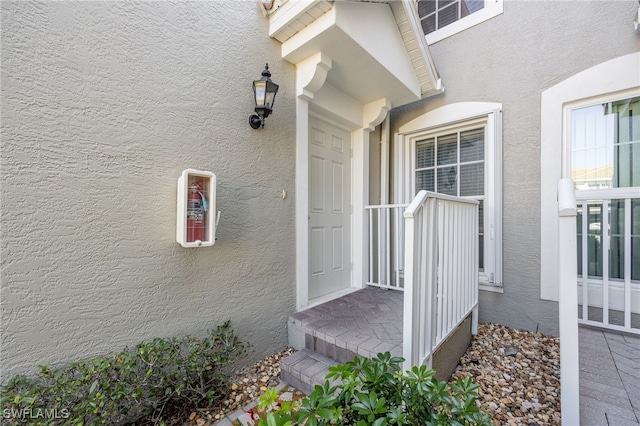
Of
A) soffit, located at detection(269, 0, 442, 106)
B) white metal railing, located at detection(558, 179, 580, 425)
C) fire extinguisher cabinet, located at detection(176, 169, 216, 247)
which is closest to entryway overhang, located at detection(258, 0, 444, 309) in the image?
soffit, located at detection(269, 0, 442, 106)

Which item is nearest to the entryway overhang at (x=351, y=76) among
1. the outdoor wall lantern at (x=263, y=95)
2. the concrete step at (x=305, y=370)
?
the outdoor wall lantern at (x=263, y=95)

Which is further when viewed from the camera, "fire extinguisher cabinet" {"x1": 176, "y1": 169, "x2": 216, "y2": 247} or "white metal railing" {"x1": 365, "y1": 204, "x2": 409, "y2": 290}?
"white metal railing" {"x1": 365, "y1": 204, "x2": 409, "y2": 290}

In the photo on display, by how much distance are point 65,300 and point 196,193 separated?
0.92m

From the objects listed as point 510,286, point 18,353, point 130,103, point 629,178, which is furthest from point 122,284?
point 629,178

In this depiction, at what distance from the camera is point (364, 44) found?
95.0 inches

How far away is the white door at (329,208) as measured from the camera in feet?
10.2

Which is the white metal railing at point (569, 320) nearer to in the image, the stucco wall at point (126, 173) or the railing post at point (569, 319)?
the railing post at point (569, 319)

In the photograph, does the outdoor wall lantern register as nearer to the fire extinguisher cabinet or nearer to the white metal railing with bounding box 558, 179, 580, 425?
the fire extinguisher cabinet

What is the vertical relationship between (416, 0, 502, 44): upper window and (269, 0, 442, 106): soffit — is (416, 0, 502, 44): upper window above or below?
above

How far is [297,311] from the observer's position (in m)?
2.64

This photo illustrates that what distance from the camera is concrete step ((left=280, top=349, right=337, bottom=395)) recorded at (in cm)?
193

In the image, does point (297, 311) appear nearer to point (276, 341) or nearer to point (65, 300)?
point (276, 341)

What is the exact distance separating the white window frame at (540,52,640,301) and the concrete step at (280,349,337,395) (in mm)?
2405

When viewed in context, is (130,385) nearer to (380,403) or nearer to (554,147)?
(380,403)
